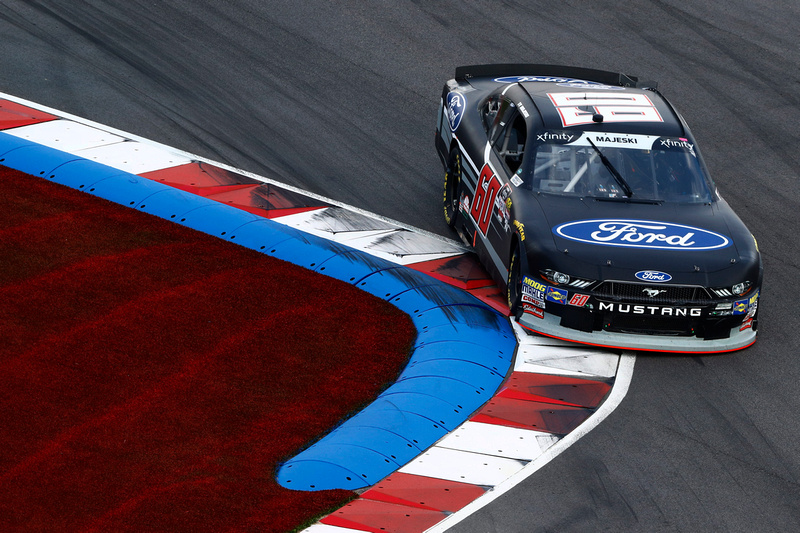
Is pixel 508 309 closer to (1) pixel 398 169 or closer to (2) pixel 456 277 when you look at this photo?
(2) pixel 456 277

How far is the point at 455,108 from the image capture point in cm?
1120

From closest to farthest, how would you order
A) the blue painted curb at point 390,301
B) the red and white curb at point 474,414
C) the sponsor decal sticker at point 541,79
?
the red and white curb at point 474,414
the blue painted curb at point 390,301
the sponsor decal sticker at point 541,79

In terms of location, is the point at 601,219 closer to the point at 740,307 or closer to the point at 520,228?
the point at 520,228

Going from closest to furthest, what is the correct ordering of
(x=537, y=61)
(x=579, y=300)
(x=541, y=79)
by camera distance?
1. (x=579, y=300)
2. (x=541, y=79)
3. (x=537, y=61)

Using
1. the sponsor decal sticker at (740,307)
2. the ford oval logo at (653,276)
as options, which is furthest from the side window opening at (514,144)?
the sponsor decal sticker at (740,307)

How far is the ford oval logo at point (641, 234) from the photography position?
8.66 metres

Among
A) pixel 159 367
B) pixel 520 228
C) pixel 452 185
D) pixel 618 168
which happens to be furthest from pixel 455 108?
pixel 159 367

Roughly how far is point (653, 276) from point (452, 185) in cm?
Answer: 317

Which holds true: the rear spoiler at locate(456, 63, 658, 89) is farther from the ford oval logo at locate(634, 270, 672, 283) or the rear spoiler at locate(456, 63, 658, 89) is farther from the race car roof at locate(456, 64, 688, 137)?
the ford oval logo at locate(634, 270, 672, 283)

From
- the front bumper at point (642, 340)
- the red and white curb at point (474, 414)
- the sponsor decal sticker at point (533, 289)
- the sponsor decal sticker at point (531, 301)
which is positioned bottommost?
the red and white curb at point (474, 414)

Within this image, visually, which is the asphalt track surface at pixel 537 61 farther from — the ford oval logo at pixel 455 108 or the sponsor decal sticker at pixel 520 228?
the sponsor decal sticker at pixel 520 228

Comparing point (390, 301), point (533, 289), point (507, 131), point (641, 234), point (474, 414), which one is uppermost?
point (507, 131)

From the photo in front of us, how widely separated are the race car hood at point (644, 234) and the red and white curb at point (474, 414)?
83cm

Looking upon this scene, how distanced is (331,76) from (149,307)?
616 centimetres
